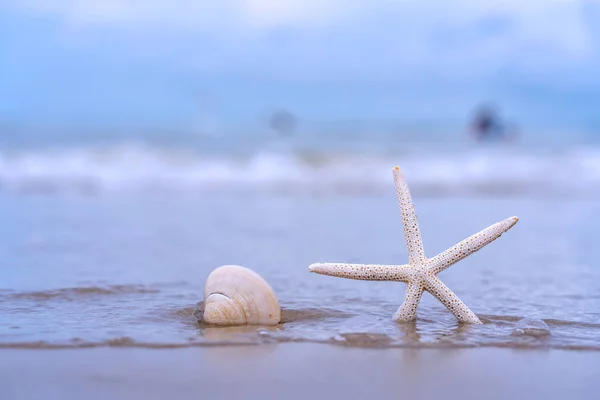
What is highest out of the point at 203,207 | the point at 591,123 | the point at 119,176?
the point at 591,123

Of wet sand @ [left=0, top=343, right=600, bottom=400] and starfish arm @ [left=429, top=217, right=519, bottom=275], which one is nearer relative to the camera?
wet sand @ [left=0, top=343, right=600, bottom=400]

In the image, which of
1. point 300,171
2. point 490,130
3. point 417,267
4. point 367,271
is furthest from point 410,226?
point 490,130

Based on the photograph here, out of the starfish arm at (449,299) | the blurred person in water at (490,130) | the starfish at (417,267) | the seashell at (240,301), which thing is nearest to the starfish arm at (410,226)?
the starfish at (417,267)

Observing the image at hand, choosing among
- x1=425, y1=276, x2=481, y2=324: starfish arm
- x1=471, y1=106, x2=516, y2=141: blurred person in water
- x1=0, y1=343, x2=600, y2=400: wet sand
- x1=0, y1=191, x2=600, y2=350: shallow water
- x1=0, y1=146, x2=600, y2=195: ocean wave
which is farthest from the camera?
x1=471, y1=106, x2=516, y2=141: blurred person in water

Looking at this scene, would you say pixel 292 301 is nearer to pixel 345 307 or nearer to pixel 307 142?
pixel 345 307

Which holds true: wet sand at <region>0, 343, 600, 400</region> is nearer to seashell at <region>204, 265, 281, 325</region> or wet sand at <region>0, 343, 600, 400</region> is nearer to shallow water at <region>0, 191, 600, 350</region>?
shallow water at <region>0, 191, 600, 350</region>

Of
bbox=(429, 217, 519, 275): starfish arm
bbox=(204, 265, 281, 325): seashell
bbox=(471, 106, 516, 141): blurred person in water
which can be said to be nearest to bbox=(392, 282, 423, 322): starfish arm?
bbox=(429, 217, 519, 275): starfish arm

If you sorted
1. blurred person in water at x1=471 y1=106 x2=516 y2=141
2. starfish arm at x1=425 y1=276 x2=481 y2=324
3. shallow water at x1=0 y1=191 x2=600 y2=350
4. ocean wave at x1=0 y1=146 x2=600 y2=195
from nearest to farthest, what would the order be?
shallow water at x1=0 y1=191 x2=600 y2=350
starfish arm at x1=425 y1=276 x2=481 y2=324
ocean wave at x1=0 y1=146 x2=600 y2=195
blurred person in water at x1=471 y1=106 x2=516 y2=141

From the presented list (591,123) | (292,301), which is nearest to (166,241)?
(292,301)
